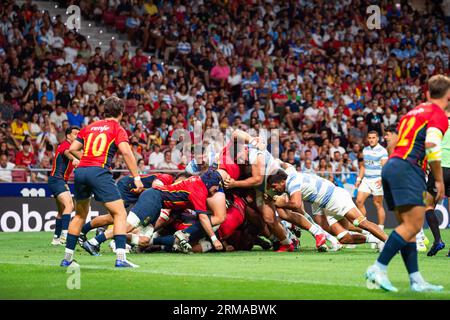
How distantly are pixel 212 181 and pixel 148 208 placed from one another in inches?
51.9

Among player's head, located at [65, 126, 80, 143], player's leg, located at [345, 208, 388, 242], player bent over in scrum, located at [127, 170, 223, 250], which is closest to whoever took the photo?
player bent over in scrum, located at [127, 170, 223, 250]

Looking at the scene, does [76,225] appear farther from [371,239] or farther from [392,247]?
[371,239]

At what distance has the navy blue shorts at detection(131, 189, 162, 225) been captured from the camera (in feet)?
47.9

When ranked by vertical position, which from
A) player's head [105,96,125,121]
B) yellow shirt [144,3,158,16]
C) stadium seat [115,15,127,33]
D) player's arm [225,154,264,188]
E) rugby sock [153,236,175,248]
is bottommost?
rugby sock [153,236,175,248]

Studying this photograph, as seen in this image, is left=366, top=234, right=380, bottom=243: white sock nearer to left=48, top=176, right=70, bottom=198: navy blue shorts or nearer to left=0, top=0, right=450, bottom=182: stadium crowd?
left=48, top=176, right=70, bottom=198: navy blue shorts

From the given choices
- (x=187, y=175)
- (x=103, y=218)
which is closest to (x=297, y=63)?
(x=187, y=175)

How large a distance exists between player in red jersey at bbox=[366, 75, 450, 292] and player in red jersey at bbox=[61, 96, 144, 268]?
378 centimetres

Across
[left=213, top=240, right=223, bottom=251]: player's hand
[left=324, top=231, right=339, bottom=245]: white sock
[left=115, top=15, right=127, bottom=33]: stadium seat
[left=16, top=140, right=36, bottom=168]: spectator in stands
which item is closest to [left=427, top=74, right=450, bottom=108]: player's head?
[left=213, top=240, right=223, bottom=251]: player's hand

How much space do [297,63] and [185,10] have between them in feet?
14.0

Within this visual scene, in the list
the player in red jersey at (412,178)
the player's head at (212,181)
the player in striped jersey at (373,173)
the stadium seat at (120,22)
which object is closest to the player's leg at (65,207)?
the player's head at (212,181)

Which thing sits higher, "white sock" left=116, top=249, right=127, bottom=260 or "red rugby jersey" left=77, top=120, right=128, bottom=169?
"red rugby jersey" left=77, top=120, right=128, bottom=169

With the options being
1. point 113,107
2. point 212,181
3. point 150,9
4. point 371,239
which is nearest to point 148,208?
point 212,181

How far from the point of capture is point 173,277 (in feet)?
35.4

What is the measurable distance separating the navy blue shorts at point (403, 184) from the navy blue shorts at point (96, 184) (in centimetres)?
399
